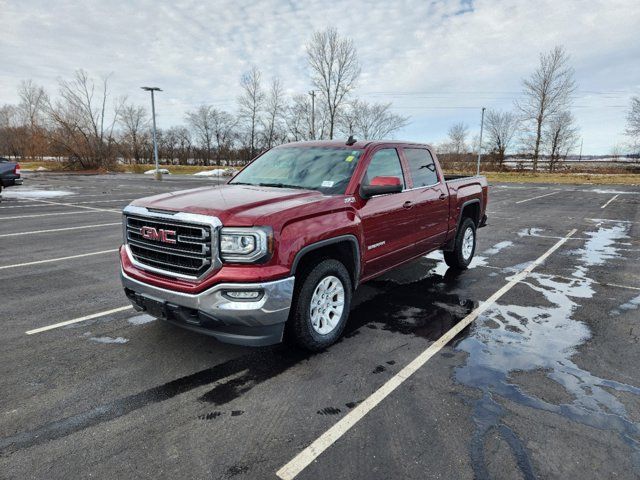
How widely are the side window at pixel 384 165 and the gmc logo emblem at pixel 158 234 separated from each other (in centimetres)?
197

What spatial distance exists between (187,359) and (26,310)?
2466 mm

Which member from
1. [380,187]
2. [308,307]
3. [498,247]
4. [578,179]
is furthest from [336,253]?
[578,179]

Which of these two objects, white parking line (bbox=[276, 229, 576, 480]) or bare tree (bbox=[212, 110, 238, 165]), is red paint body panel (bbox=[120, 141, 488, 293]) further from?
bare tree (bbox=[212, 110, 238, 165])

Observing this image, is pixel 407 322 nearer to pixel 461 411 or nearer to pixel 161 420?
pixel 461 411

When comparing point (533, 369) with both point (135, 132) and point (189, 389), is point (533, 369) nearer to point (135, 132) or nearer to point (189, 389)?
point (189, 389)

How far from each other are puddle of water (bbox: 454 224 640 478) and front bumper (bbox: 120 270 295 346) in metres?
1.59

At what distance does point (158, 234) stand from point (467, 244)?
5114mm

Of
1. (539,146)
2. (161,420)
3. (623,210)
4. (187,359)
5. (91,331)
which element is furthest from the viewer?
(539,146)

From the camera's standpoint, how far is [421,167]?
5.54 meters

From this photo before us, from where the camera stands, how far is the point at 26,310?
15.4 ft

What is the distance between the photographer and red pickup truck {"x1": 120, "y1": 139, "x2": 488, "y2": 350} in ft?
10.3

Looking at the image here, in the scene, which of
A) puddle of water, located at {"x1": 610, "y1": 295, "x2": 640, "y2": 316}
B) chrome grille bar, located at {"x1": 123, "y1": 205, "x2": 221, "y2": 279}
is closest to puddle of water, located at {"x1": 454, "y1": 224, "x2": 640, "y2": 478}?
puddle of water, located at {"x1": 610, "y1": 295, "x2": 640, "y2": 316}

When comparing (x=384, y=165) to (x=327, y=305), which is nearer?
(x=327, y=305)

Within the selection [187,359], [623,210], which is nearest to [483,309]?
[187,359]
